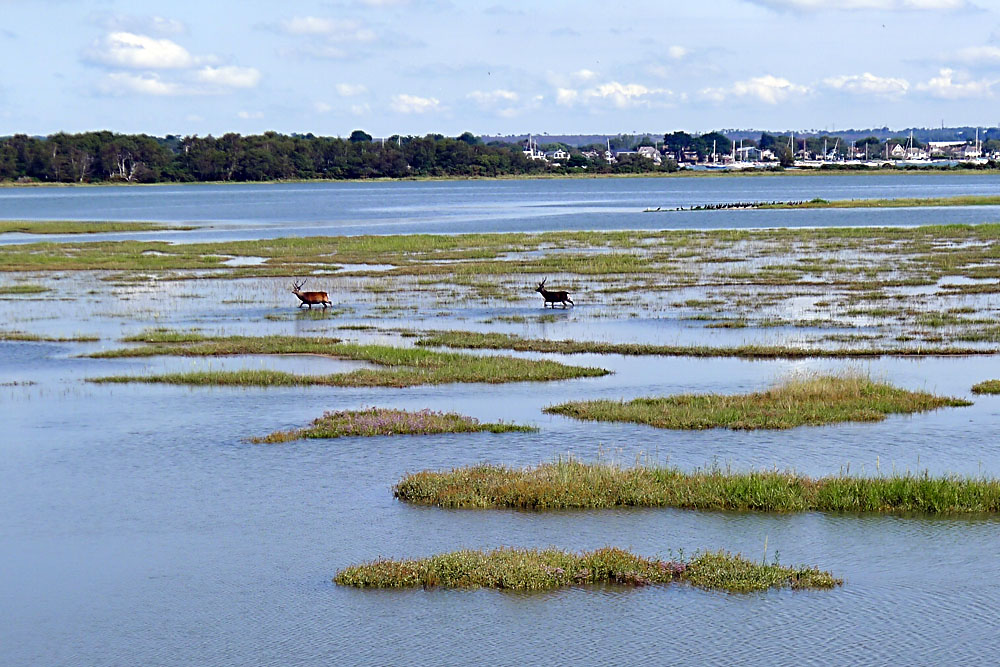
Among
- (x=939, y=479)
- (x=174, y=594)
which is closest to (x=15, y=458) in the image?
(x=174, y=594)

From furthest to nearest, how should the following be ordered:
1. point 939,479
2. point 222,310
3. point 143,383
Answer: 1. point 222,310
2. point 143,383
3. point 939,479

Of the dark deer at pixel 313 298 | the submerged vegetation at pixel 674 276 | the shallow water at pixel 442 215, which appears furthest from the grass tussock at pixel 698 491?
the shallow water at pixel 442 215

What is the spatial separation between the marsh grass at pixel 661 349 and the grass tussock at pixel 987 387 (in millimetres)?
4096

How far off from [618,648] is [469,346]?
20.7m

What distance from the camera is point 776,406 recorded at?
81.6ft

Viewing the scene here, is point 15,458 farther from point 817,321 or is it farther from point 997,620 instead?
point 817,321

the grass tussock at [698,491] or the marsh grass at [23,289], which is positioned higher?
the marsh grass at [23,289]

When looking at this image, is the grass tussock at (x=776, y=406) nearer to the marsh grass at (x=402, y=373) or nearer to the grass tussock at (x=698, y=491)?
the marsh grass at (x=402, y=373)

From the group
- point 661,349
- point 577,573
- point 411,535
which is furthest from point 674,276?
point 577,573

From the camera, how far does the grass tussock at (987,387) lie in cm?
2633

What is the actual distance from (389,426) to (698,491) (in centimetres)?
752

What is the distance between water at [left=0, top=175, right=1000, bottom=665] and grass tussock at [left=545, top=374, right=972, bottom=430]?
52 centimetres

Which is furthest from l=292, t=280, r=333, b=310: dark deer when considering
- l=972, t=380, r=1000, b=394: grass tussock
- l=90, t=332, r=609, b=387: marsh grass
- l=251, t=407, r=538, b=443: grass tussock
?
l=972, t=380, r=1000, b=394: grass tussock

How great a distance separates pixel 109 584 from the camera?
15.8m
